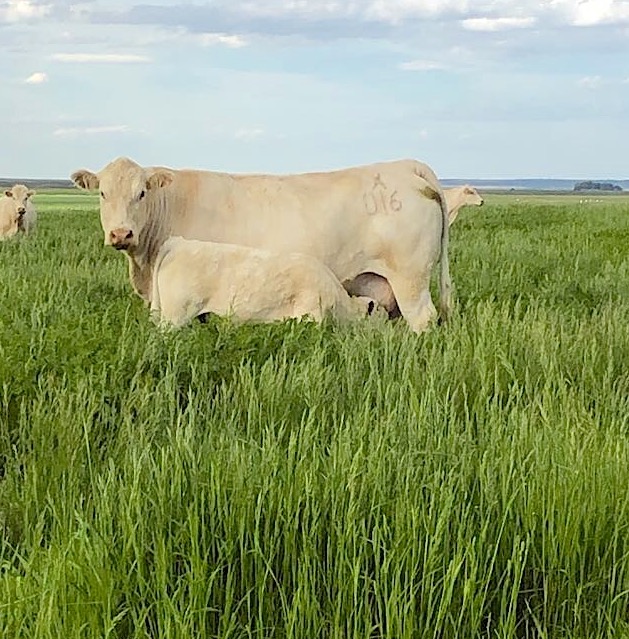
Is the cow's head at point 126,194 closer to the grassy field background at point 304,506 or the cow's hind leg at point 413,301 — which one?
the cow's hind leg at point 413,301

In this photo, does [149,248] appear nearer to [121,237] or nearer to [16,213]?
[121,237]

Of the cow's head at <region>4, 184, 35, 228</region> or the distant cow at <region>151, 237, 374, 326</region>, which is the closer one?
the distant cow at <region>151, 237, 374, 326</region>

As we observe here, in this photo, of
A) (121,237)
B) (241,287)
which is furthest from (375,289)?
(121,237)

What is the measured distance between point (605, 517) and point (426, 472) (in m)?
0.56

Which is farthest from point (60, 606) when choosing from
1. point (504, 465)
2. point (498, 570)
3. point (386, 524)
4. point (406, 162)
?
point (406, 162)

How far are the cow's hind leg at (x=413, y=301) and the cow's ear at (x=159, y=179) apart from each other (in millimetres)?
1851

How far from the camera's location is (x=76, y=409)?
4.78 m

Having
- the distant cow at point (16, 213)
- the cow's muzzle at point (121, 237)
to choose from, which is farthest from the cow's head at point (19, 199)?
the cow's muzzle at point (121, 237)

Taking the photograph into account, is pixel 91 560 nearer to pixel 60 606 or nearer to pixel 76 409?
pixel 60 606

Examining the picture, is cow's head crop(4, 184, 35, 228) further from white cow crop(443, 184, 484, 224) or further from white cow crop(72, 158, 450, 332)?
white cow crop(72, 158, 450, 332)

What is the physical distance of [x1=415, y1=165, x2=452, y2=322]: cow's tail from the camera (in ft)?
28.8

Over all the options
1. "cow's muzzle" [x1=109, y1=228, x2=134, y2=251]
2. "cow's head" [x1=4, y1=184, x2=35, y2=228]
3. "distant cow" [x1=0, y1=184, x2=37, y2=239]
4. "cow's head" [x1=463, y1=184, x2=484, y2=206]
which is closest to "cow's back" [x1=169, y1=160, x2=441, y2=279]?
"cow's muzzle" [x1=109, y1=228, x2=134, y2=251]

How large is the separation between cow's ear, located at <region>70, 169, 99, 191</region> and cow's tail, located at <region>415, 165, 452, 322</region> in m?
2.54

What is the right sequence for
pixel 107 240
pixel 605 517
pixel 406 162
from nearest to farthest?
1. pixel 605 517
2. pixel 107 240
3. pixel 406 162
